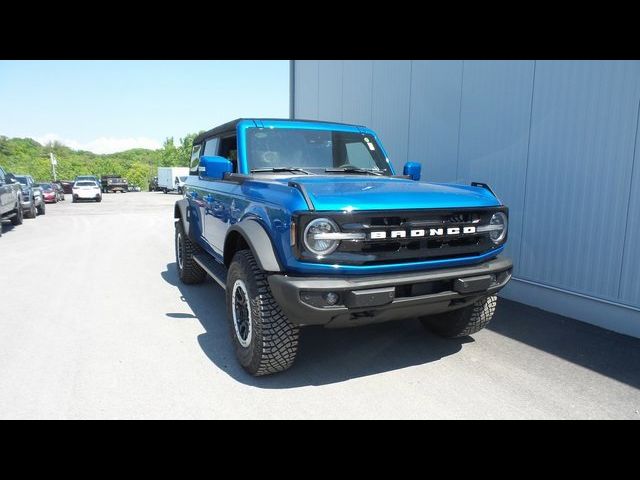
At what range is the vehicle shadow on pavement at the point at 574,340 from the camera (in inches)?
139

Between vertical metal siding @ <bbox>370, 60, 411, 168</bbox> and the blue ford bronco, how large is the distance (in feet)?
11.9

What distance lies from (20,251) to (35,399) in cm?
719

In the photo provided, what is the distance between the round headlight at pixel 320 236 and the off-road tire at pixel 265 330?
0.54 m

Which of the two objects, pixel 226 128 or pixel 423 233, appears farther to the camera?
pixel 226 128

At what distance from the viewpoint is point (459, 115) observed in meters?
6.05

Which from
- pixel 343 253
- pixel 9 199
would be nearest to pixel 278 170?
pixel 343 253

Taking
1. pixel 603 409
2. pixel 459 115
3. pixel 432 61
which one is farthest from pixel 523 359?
pixel 432 61

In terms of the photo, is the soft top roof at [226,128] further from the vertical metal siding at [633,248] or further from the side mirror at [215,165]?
the vertical metal siding at [633,248]

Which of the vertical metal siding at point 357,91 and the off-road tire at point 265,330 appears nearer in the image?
the off-road tire at point 265,330

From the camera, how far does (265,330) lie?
3.01 m

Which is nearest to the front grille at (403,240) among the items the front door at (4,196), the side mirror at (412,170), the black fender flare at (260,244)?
the black fender flare at (260,244)

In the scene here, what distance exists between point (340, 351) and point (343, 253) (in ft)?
4.42

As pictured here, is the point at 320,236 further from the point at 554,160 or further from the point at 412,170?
the point at 554,160
